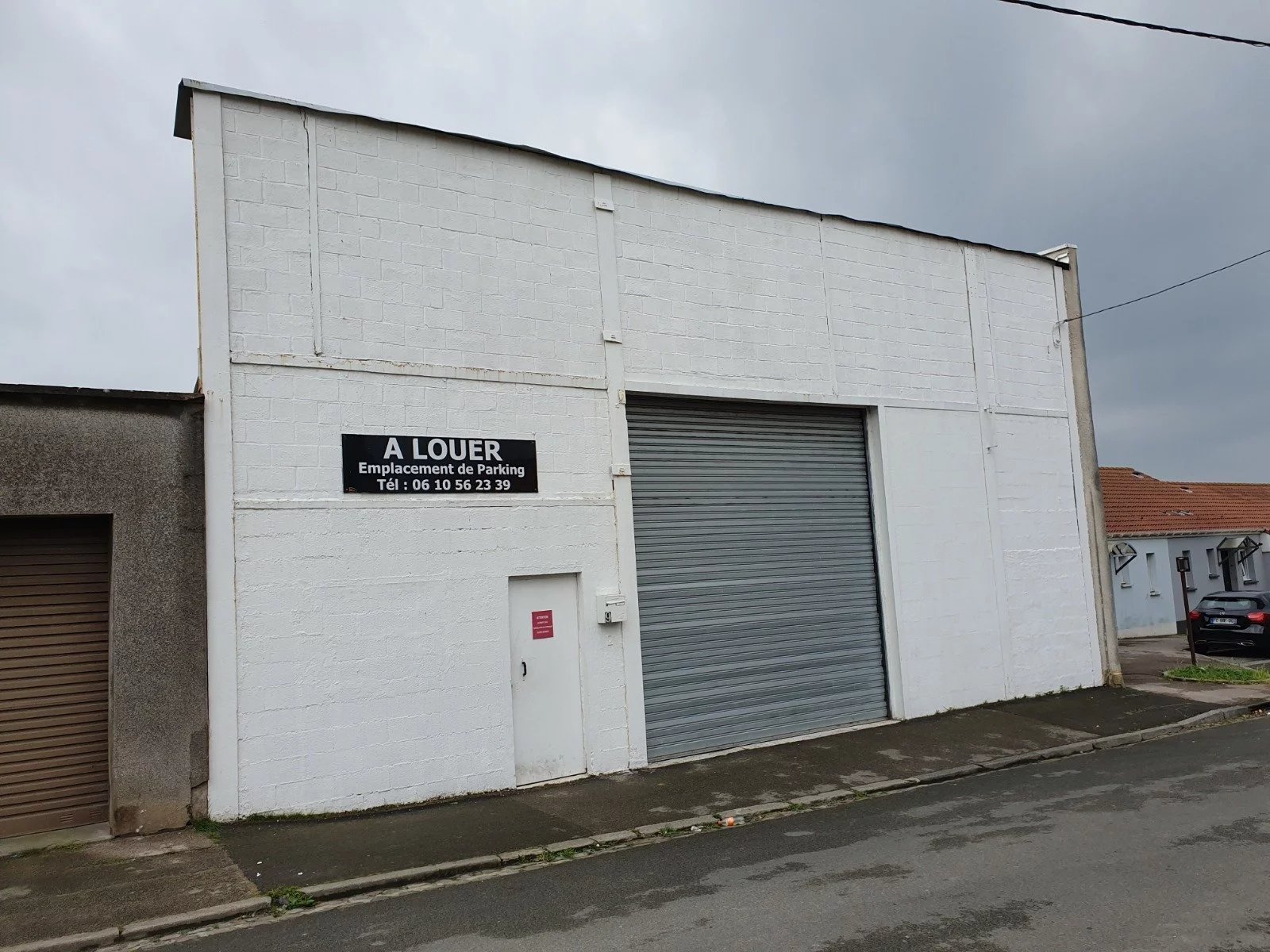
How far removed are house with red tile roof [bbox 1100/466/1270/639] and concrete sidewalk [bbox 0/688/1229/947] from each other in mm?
13280

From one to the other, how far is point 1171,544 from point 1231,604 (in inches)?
309

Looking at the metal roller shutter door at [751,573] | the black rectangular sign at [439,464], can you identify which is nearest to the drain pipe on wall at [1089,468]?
the metal roller shutter door at [751,573]

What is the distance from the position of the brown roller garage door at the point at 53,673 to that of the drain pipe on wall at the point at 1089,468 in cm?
1384

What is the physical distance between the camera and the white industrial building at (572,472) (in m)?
8.76

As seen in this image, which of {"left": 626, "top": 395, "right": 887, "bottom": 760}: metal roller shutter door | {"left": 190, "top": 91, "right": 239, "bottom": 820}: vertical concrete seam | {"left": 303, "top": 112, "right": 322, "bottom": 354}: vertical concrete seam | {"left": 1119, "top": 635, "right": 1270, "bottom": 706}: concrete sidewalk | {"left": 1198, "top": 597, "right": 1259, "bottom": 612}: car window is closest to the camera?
{"left": 190, "top": 91, "right": 239, "bottom": 820}: vertical concrete seam

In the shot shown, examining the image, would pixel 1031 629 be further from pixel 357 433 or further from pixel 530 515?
pixel 357 433

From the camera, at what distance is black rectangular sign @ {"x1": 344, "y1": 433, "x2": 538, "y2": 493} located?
918cm

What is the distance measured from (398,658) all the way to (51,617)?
119 inches

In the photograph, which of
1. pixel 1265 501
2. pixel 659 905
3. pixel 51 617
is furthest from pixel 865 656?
pixel 1265 501

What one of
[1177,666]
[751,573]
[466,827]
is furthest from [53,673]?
[1177,666]

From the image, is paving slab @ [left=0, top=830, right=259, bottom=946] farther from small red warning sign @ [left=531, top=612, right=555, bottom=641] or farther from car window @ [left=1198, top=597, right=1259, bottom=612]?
car window @ [left=1198, top=597, right=1259, bottom=612]

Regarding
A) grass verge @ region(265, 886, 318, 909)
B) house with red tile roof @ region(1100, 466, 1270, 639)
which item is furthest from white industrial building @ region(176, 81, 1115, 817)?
house with red tile roof @ region(1100, 466, 1270, 639)

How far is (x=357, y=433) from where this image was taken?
362 inches

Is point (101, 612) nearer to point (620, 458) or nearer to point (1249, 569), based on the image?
point (620, 458)
